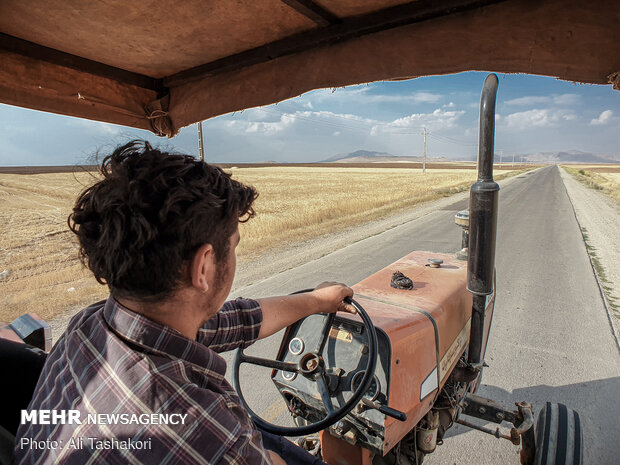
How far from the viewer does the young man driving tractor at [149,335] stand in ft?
2.57

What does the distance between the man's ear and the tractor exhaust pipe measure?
103 centimetres

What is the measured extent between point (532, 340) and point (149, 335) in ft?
14.3

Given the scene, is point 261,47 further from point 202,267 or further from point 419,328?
point 419,328

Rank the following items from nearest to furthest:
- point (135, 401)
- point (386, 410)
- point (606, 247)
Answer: point (135, 401) → point (386, 410) → point (606, 247)

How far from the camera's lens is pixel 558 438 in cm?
205

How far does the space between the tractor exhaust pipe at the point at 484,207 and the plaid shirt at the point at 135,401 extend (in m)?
1.10

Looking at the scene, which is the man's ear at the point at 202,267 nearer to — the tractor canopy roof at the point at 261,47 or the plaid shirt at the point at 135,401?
the plaid shirt at the point at 135,401

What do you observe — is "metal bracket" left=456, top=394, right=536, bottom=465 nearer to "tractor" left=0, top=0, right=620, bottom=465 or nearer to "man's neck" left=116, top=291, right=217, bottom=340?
"tractor" left=0, top=0, right=620, bottom=465

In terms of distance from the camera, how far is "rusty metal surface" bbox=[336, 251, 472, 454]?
5.24ft

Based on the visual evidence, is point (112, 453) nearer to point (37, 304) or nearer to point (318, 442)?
point (318, 442)

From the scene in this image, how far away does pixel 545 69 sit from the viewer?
1396 millimetres

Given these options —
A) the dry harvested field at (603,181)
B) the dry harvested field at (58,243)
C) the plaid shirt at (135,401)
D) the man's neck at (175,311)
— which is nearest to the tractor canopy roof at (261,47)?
the dry harvested field at (58,243)

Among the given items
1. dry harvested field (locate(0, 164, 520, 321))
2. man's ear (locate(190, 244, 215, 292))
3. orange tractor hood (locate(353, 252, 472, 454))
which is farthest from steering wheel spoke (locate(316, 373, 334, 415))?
dry harvested field (locate(0, 164, 520, 321))

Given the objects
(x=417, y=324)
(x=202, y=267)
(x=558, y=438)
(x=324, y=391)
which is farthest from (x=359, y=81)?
(x=558, y=438)
